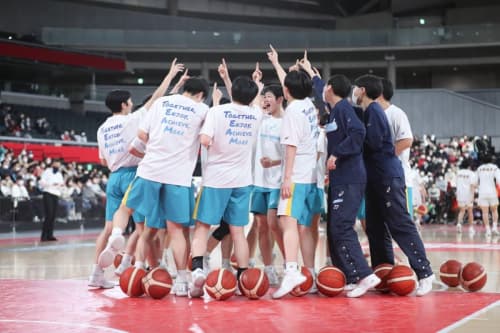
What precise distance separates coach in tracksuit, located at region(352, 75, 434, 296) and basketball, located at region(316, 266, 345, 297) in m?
0.80

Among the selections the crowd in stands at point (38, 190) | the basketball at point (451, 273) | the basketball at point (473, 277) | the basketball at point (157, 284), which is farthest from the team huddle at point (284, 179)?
the crowd in stands at point (38, 190)

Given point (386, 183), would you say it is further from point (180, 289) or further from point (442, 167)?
point (442, 167)

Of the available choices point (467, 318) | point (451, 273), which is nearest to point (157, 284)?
point (467, 318)

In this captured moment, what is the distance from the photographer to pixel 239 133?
289 inches

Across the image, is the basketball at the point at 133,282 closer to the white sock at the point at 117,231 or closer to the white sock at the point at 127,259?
the white sock at the point at 117,231

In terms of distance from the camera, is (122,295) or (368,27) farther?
(368,27)

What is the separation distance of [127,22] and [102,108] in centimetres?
965

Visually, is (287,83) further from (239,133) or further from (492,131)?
(492,131)

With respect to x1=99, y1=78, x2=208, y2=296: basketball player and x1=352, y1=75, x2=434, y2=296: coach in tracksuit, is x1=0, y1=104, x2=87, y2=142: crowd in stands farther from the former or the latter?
x1=352, y1=75, x2=434, y2=296: coach in tracksuit

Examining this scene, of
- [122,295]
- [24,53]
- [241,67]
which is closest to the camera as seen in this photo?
[122,295]

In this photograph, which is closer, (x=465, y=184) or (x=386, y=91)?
(x=386, y=91)

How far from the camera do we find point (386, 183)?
7457 mm

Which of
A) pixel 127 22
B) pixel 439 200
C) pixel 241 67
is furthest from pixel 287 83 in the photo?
pixel 127 22

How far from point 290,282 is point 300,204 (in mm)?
845
